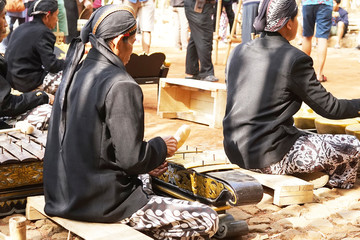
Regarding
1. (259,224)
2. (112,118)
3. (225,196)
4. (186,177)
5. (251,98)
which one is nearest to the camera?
(112,118)

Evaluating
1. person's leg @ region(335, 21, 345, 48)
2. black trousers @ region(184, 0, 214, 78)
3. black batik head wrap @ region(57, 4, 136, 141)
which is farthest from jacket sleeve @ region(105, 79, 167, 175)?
person's leg @ region(335, 21, 345, 48)

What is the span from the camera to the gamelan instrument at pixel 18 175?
12.1 feet

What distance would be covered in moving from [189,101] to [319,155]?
10.4ft

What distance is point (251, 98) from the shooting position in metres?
4.05

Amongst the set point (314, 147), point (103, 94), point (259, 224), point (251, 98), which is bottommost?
point (259, 224)

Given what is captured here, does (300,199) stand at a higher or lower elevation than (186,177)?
lower

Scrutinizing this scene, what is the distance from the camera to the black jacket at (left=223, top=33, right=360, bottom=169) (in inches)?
156

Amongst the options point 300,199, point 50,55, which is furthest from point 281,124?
point 50,55

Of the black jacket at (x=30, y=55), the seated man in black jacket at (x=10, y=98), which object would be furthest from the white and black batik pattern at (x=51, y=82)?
the seated man in black jacket at (x=10, y=98)

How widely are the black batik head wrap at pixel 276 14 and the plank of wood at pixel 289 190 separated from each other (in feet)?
3.53

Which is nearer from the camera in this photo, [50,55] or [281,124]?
[281,124]

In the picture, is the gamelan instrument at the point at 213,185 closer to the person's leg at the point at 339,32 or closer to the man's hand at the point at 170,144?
the man's hand at the point at 170,144

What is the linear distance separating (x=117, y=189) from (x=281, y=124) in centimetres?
159

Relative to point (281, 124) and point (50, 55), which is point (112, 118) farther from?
point (50, 55)
